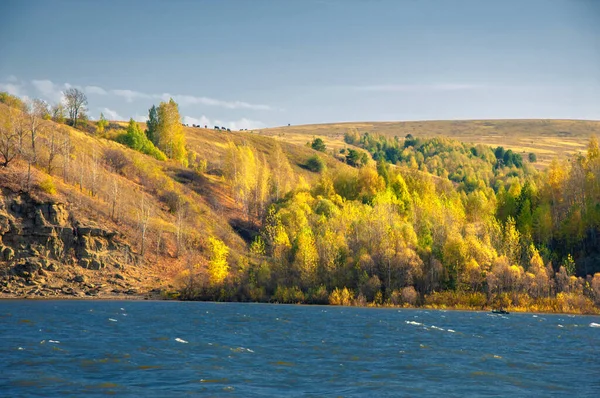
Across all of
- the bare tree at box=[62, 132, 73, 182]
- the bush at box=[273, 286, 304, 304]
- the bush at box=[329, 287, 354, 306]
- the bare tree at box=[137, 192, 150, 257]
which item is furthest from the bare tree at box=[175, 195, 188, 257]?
the bush at box=[329, 287, 354, 306]

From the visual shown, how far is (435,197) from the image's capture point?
459 feet

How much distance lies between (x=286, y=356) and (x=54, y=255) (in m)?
73.5

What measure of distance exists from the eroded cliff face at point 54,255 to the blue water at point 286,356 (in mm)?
30741

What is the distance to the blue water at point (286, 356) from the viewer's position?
113 ft

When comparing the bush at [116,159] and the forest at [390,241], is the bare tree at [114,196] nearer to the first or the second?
the forest at [390,241]

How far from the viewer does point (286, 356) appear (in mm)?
44750

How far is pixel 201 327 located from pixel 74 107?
14274 centimetres

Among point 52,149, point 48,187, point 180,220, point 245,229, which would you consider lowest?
point 245,229

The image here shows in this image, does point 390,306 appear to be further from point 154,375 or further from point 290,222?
point 154,375

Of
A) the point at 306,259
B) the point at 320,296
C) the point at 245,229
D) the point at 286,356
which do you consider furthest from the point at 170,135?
the point at 286,356

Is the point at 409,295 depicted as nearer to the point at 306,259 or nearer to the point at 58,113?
the point at 306,259

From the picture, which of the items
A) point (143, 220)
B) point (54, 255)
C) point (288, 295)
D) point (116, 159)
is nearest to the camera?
point (288, 295)

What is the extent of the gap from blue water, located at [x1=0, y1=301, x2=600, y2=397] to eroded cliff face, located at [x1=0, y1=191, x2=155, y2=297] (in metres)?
30.7

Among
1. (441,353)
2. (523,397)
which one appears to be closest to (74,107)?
(441,353)
